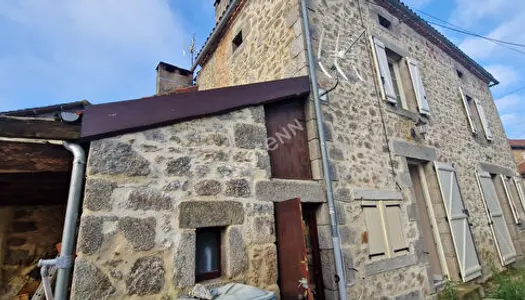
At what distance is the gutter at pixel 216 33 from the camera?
17.7 ft

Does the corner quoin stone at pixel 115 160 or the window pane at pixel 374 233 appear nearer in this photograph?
the corner quoin stone at pixel 115 160

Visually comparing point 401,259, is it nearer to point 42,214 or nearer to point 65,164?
point 65,164

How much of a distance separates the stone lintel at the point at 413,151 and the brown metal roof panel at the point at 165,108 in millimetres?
2384

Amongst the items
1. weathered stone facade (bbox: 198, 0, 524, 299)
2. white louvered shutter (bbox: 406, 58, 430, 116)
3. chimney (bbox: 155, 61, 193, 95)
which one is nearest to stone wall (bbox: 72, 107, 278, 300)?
weathered stone facade (bbox: 198, 0, 524, 299)

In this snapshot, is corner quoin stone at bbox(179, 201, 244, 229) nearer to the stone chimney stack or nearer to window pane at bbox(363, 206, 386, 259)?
window pane at bbox(363, 206, 386, 259)

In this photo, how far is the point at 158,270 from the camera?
203 cm

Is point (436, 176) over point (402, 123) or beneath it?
beneath

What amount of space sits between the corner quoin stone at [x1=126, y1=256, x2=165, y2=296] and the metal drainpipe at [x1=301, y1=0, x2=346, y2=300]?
1830 mm

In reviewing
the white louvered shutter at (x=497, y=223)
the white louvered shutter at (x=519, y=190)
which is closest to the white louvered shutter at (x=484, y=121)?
the white louvered shutter at (x=519, y=190)

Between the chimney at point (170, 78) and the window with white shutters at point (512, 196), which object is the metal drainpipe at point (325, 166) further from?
the window with white shutters at point (512, 196)

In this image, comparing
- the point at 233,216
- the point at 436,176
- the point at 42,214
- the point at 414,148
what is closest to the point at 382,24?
the point at 414,148

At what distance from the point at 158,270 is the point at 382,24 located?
19.8 ft

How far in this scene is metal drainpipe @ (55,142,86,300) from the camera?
5.83ft

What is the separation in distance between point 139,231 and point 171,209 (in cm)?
28
